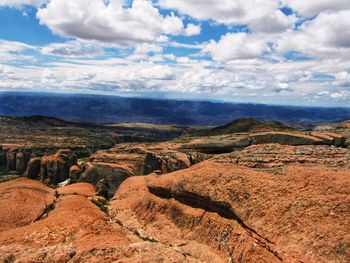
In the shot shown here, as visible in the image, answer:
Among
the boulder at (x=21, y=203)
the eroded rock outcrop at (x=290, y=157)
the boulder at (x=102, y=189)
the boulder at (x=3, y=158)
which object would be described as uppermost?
the eroded rock outcrop at (x=290, y=157)

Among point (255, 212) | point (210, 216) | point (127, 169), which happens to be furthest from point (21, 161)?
point (255, 212)

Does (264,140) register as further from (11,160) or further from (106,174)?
(11,160)

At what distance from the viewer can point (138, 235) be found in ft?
125

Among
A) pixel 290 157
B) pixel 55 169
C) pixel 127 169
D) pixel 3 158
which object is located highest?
pixel 290 157

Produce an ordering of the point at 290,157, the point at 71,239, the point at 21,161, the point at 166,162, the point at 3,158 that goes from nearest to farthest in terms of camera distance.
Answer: the point at 71,239, the point at 290,157, the point at 166,162, the point at 21,161, the point at 3,158

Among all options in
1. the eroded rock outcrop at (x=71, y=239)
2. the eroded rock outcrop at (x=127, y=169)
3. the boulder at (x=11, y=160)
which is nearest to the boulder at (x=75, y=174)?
Answer: the eroded rock outcrop at (x=127, y=169)

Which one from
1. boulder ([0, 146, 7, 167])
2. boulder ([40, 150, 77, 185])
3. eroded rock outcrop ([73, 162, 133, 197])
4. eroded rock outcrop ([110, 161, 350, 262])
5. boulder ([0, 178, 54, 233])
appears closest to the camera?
eroded rock outcrop ([110, 161, 350, 262])

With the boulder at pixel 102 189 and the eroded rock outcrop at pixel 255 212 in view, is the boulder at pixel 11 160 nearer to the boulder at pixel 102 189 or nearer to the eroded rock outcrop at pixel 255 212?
the boulder at pixel 102 189

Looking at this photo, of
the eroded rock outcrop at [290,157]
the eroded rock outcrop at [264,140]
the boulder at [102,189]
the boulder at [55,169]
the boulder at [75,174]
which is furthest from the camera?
the boulder at [55,169]

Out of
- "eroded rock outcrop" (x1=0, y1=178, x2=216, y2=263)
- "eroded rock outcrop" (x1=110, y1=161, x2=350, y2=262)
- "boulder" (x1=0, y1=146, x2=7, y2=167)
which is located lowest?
"boulder" (x1=0, y1=146, x2=7, y2=167)

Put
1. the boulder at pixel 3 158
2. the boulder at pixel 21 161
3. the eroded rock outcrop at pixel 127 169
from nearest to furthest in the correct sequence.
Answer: the eroded rock outcrop at pixel 127 169, the boulder at pixel 21 161, the boulder at pixel 3 158

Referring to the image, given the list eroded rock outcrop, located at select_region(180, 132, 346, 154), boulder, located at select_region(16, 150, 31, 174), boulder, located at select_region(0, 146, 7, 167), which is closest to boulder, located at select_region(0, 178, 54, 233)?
eroded rock outcrop, located at select_region(180, 132, 346, 154)

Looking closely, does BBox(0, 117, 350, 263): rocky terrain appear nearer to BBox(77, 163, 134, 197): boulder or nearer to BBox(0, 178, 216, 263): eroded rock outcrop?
BBox(0, 178, 216, 263): eroded rock outcrop

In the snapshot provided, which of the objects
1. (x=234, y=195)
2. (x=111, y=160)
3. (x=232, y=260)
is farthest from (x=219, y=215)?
(x=111, y=160)
